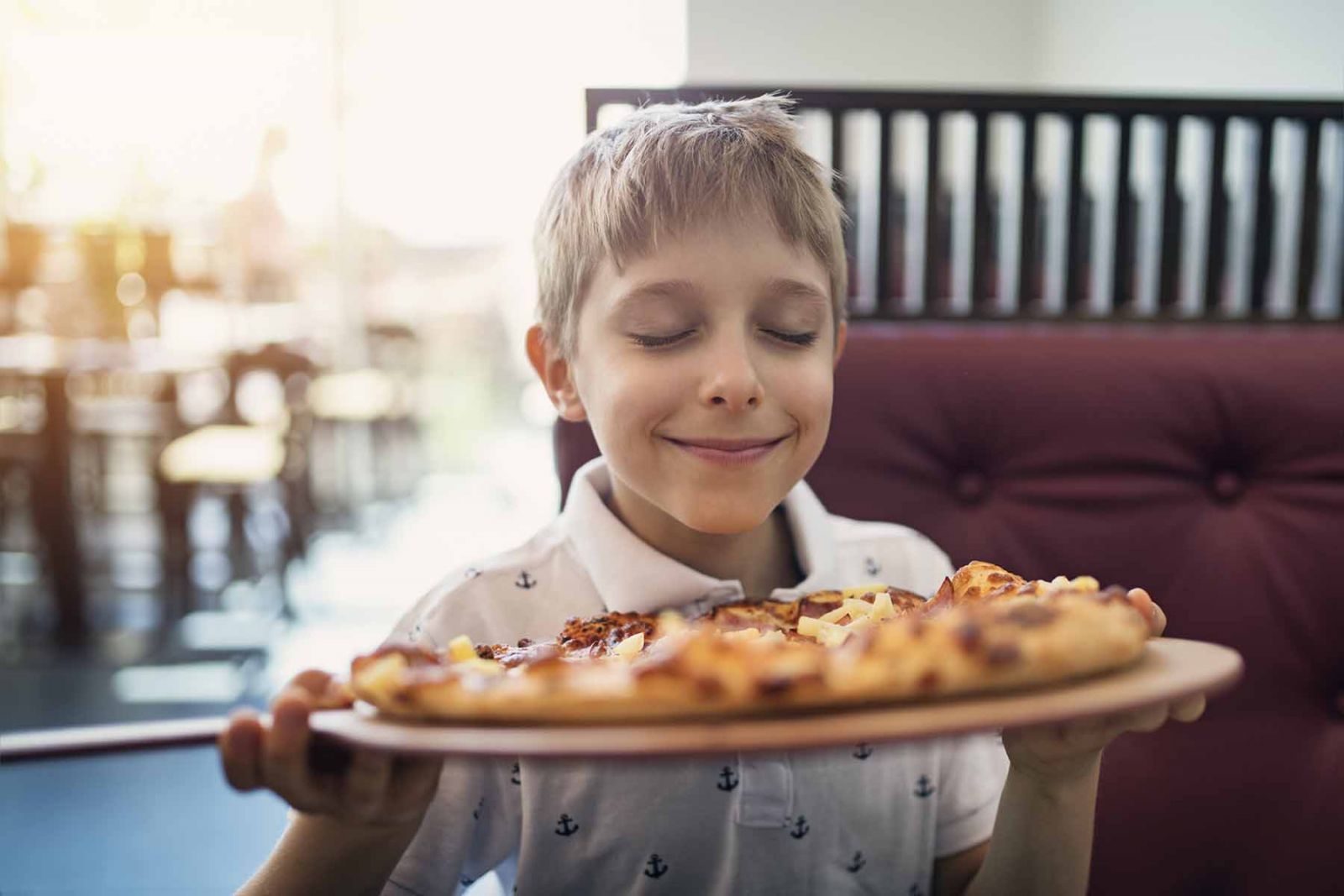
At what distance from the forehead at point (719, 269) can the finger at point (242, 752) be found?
1.20ft

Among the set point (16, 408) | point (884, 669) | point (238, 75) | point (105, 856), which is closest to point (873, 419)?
point (884, 669)

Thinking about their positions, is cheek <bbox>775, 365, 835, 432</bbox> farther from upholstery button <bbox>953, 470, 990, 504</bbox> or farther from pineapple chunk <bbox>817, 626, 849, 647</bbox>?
upholstery button <bbox>953, 470, 990, 504</bbox>

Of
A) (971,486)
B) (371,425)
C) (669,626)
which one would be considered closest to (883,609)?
(669,626)

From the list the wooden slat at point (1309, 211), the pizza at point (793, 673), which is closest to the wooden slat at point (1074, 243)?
the wooden slat at point (1309, 211)

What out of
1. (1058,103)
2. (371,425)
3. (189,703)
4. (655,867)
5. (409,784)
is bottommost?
(189,703)

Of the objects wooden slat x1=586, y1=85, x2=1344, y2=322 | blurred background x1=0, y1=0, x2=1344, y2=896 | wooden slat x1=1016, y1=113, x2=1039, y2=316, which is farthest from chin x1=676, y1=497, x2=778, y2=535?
wooden slat x1=1016, y1=113, x2=1039, y2=316

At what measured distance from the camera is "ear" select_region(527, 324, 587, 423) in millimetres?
913

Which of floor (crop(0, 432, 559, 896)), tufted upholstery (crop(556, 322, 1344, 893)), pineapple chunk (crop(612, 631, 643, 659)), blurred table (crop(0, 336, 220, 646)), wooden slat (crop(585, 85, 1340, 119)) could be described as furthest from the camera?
blurred table (crop(0, 336, 220, 646))

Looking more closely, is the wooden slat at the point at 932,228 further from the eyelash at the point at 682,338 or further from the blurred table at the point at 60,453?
the blurred table at the point at 60,453

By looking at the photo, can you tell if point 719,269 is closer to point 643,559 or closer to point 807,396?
point 807,396

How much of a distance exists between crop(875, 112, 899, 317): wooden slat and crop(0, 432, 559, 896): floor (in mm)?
426

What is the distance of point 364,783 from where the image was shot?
557mm

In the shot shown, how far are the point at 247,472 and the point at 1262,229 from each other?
3.20m

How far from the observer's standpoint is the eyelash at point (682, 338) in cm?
75
